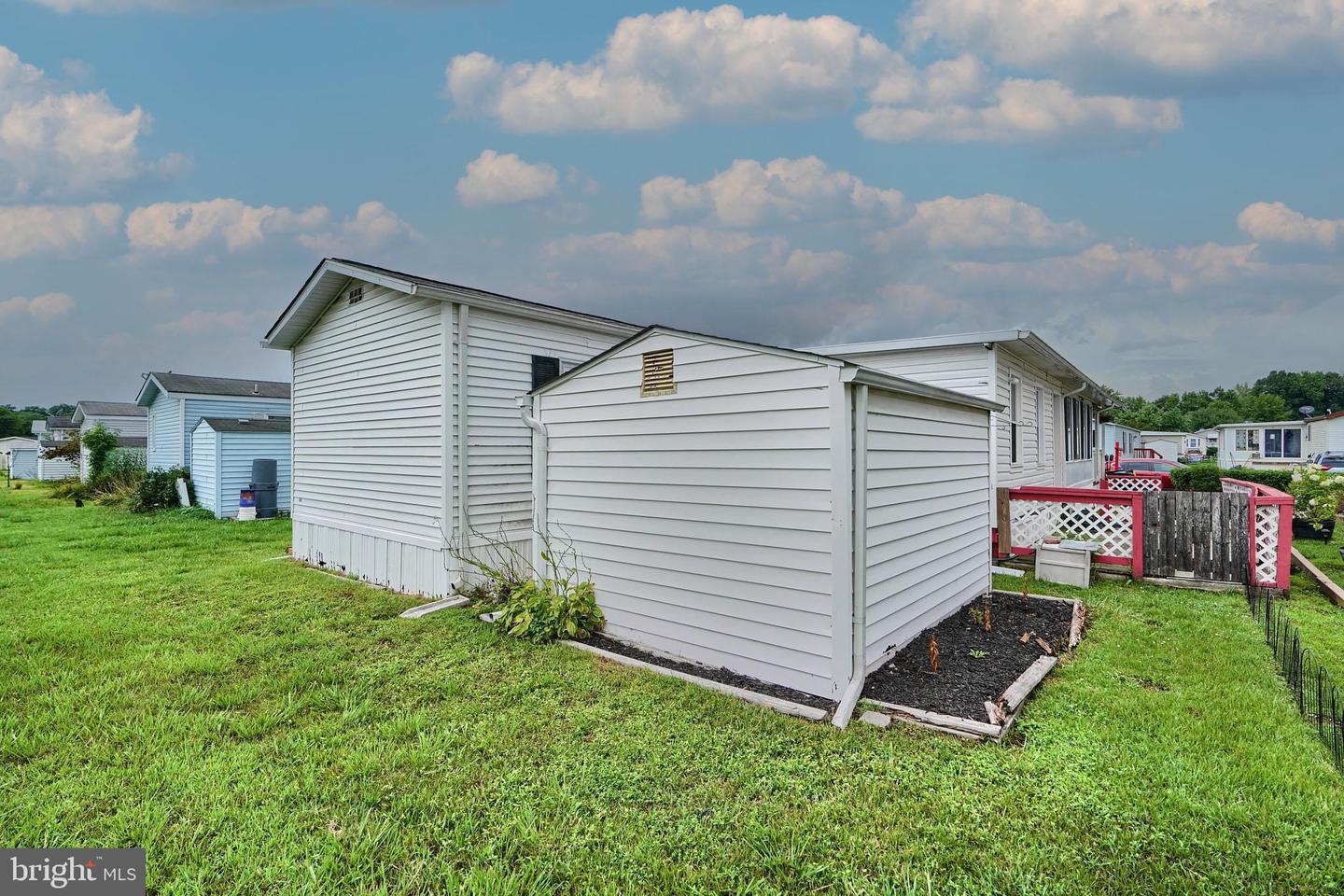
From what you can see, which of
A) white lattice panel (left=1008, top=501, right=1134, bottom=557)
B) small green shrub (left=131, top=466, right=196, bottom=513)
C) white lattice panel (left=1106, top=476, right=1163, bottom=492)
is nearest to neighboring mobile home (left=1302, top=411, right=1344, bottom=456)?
white lattice panel (left=1106, top=476, right=1163, bottom=492)

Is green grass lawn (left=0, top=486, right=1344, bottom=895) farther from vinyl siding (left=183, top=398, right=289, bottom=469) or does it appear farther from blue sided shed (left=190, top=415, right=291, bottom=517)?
vinyl siding (left=183, top=398, right=289, bottom=469)

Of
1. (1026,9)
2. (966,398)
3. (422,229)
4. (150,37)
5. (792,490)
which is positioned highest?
(150,37)

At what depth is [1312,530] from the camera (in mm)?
10625

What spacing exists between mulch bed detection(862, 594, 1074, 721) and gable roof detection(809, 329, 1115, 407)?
4428 millimetres

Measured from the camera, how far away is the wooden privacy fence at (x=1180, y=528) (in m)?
6.76

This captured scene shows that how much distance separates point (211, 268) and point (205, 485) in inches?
240

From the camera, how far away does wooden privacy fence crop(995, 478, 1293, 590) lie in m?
6.76

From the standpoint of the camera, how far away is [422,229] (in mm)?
→ 13531

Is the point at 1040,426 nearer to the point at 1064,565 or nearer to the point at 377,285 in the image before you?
the point at 1064,565

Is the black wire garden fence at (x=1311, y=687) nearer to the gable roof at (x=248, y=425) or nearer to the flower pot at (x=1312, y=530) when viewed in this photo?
the flower pot at (x=1312, y=530)

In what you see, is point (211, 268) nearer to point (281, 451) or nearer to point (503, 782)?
point (281, 451)

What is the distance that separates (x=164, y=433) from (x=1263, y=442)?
56.0 metres

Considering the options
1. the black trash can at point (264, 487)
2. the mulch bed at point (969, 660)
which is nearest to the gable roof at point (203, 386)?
the black trash can at point (264, 487)

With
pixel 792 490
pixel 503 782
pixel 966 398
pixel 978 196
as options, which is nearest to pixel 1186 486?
pixel 978 196
